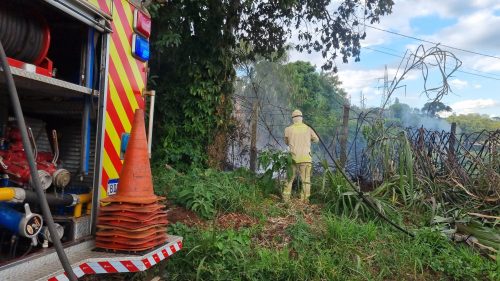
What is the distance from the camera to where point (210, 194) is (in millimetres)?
5195

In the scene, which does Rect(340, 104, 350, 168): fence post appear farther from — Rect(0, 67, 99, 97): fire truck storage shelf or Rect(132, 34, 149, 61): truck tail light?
Rect(0, 67, 99, 97): fire truck storage shelf

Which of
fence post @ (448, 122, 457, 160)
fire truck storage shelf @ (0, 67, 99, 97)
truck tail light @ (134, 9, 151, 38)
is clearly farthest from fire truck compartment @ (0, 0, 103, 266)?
fence post @ (448, 122, 457, 160)

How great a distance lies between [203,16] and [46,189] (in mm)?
5273

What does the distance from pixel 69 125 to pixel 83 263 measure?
117 centimetres

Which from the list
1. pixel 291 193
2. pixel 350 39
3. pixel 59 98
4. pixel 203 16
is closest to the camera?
pixel 59 98

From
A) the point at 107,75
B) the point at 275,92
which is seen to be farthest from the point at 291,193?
the point at 275,92

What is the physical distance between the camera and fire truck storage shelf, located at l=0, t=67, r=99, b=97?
2.14 metres

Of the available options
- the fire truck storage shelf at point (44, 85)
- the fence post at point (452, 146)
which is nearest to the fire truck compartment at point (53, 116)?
the fire truck storage shelf at point (44, 85)

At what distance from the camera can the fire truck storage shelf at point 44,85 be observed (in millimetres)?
2144

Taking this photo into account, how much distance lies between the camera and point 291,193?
21.6 feet

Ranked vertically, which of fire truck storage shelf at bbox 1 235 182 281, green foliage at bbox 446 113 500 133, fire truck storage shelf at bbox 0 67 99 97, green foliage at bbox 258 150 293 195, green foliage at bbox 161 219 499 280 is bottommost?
green foliage at bbox 161 219 499 280

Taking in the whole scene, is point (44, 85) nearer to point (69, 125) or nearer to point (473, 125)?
point (69, 125)

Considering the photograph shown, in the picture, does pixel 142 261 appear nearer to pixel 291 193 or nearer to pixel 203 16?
pixel 291 193

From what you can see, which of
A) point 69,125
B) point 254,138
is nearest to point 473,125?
point 254,138
